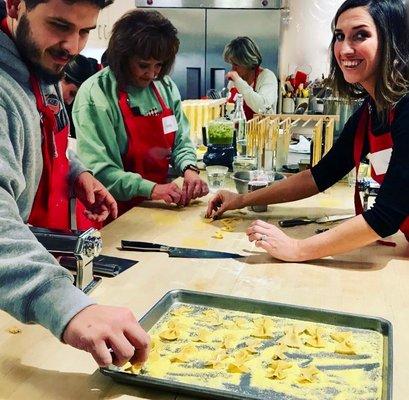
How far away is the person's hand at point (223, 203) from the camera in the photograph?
1.82 meters

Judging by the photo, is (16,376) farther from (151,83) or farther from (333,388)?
(151,83)

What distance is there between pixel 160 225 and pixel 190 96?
139 inches

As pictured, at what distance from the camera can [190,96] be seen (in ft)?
16.8

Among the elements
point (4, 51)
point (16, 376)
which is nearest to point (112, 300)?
point (16, 376)

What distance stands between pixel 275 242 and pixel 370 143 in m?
0.47

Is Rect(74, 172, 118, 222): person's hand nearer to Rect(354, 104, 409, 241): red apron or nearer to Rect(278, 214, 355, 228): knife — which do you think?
Rect(278, 214, 355, 228): knife

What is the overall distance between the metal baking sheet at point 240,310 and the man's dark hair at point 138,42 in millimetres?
1224

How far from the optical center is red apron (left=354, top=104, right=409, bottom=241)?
5.04 feet

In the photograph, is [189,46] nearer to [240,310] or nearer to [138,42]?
[138,42]

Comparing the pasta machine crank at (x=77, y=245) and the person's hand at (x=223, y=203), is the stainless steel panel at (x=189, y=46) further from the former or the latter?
the pasta machine crank at (x=77, y=245)

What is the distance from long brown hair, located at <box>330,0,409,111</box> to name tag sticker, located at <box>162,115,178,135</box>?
3.32ft

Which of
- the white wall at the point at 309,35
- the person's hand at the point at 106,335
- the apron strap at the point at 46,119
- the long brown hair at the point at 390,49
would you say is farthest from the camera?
the white wall at the point at 309,35

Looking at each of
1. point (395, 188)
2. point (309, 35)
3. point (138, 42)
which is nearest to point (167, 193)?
point (138, 42)

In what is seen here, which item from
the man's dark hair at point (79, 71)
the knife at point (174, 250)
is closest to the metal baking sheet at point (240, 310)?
the knife at point (174, 250)
